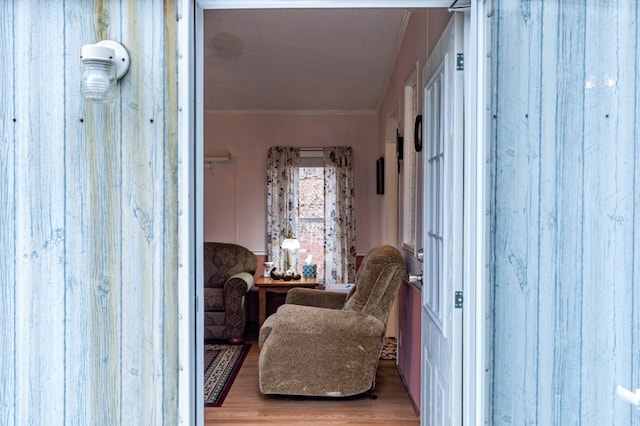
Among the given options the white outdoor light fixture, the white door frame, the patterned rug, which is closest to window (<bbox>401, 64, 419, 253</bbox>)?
the patterned rug

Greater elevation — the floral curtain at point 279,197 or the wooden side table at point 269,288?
the floral curtain at point 279,197

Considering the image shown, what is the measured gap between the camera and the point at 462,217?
166cm

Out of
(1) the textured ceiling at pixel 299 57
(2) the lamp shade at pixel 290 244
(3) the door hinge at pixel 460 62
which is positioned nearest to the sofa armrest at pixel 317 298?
(2) the lamp shade at pixel 290 244

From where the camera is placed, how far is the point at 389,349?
14.1 ft

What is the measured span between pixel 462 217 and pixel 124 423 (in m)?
1.38

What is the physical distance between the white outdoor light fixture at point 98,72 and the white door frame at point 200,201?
0.70ft

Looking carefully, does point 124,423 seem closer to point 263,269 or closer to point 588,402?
point 588,402

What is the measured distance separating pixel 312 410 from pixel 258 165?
3.44 m

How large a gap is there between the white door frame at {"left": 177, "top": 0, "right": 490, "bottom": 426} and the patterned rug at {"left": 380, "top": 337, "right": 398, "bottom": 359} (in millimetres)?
2619

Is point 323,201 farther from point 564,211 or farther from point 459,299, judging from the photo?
point 564,211

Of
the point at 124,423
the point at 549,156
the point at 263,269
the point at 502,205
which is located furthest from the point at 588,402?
the point at 263,269

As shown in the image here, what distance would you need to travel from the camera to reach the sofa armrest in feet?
13.7

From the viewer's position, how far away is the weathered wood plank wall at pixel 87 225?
5.06 ft

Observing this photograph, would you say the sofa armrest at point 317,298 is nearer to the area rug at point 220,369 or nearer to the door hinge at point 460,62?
the area rug at point 220,369
